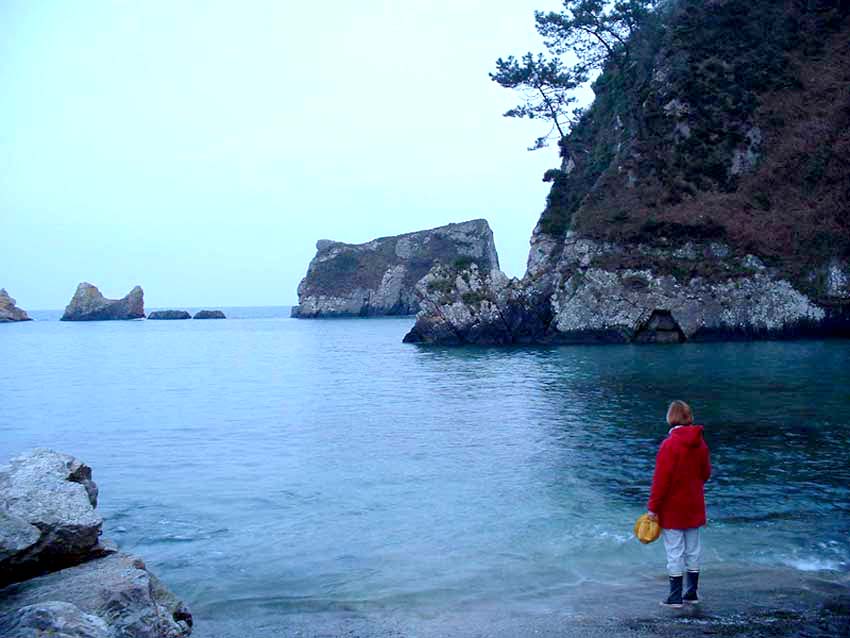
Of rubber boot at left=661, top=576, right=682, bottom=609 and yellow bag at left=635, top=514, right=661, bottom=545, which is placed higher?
yellow bag at left=635, top=514, right=661, bottom=545

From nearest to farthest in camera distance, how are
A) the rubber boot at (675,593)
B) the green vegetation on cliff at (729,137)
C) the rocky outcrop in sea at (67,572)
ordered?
the rocky outcrop in sea at (67,572) → the rubber boot at (675,593) → the green vegetation on cliff at (729,137)

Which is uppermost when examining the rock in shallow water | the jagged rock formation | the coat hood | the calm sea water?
the jagged rock formation

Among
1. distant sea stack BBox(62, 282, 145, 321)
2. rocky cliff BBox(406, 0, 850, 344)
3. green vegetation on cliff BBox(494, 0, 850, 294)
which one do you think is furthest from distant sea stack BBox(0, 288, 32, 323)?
green vegetation on cliff BBox(494, 0, 850, 294)

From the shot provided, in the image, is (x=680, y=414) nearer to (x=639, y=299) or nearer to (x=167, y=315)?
(x=639, y=299)

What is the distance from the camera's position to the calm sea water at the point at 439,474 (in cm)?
1009

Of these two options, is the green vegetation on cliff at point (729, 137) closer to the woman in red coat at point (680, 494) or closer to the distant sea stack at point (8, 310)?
the woman in red coat at point (680, 494)

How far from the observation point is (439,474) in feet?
52.1

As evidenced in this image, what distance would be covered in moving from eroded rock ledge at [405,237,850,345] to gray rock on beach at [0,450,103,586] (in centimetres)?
4249

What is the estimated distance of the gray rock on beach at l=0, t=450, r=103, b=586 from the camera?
24.6 ft

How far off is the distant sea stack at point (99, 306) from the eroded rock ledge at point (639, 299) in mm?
106894

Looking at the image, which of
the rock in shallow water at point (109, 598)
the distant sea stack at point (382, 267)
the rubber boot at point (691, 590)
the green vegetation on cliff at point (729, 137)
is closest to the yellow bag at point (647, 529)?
A: the rubber boot at point (691, 590)

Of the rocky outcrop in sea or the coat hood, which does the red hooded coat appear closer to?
the coat hood

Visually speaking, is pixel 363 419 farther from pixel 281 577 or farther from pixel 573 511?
pixel 281 577

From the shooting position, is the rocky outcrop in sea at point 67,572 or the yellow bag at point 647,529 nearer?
the rocky outcrop in sea at point 67,572
